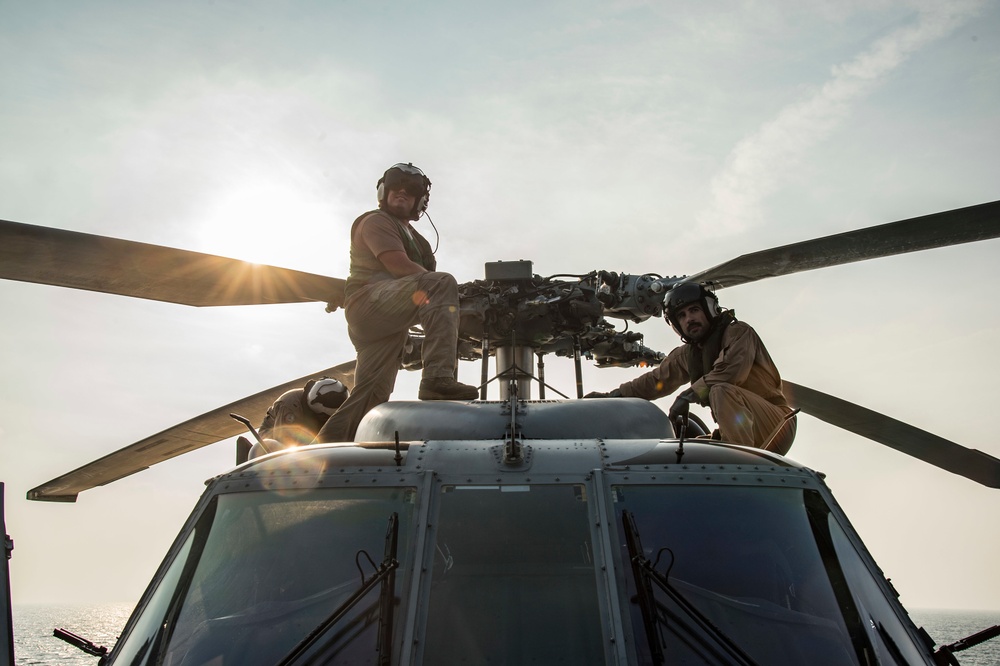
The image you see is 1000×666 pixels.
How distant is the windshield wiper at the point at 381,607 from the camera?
2797 mm

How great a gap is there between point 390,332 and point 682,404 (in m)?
2.22

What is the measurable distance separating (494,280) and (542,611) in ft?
12.3

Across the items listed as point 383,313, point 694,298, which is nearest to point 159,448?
point 383,313

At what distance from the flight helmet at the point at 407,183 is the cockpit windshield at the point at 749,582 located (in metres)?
3.20

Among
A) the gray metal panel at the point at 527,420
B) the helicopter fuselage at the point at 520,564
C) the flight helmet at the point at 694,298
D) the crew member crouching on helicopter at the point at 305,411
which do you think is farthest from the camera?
the crew member crouching on helicopter at the point at 305,411

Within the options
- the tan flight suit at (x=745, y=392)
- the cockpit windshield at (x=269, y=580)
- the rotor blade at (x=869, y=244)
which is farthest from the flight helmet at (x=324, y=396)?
the rotor blade at (x=869, y=244)

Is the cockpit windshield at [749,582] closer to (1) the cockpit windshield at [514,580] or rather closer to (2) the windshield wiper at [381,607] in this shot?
(1) the cockpit windshield at [514,580]

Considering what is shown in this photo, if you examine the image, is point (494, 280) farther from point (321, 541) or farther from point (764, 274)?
point (321, 541)

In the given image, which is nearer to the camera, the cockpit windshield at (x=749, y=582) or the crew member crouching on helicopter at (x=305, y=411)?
the cockpit windshield at (x=749, y=582)

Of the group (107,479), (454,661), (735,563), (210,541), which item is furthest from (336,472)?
(107,479)

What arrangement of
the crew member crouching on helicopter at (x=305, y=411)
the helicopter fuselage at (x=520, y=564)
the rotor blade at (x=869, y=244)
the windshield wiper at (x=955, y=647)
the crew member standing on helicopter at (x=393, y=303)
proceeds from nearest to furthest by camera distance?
the helicopter fuselage at (x=520, y=564), the windshield wiper at (x=955, y=647), the rotor blade at (x=869, y=244), the crew member standing on helicopter at (x=393, y=303), the crew member crouching on helicopter at (x=305, y=411)

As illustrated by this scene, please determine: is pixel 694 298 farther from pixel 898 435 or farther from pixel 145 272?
pixel 145 272

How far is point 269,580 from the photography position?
3199 mm

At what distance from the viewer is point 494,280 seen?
20.9ft
